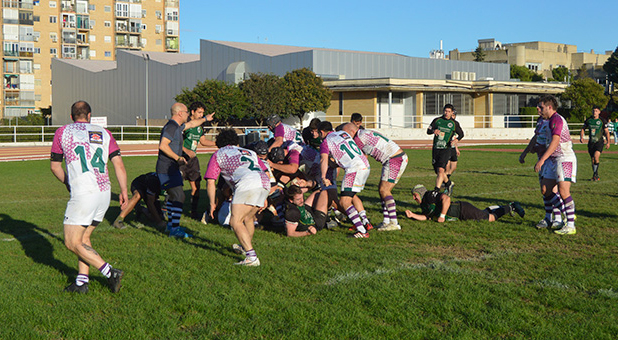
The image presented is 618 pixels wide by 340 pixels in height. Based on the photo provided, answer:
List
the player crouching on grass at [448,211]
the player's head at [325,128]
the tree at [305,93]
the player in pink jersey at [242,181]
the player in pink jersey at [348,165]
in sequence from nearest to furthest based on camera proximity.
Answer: the player in pink jersey at [242,181] < the player in pink jersey at [348,165] < the player's head at [325,128] < the player crouching on grass at [448,211] < the tree at [305,93]

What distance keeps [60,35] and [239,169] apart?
321 ft

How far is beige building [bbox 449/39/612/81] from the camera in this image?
115 meters

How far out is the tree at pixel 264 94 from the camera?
47719 millimetres

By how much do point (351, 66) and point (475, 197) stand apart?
42626 mm

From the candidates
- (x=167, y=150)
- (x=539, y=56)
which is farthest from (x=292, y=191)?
(x=539, y=56)

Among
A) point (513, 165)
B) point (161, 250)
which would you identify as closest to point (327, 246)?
point (161, 250)

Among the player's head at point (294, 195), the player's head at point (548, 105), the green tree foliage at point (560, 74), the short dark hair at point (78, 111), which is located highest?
the green tree foliage at point (560, 74)

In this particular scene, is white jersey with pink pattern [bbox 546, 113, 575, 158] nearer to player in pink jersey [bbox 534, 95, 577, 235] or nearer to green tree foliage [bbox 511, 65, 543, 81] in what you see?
player in pink jersey [bbox 534, 95, 577, 235]

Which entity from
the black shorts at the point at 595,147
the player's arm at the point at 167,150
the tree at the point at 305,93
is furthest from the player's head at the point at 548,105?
the tree at the point at 305,93

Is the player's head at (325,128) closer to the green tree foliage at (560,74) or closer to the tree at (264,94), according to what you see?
the tree at (264,94)

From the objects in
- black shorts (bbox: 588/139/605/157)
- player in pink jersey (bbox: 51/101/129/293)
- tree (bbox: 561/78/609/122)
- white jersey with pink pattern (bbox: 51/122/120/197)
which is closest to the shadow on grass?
player in pink jersey (bbox: 51/101/129/293)

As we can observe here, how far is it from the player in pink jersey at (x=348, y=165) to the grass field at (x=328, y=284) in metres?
0.50

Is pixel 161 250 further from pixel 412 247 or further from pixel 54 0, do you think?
pixel 54 0

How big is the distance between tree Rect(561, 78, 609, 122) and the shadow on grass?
52642 millimetres
